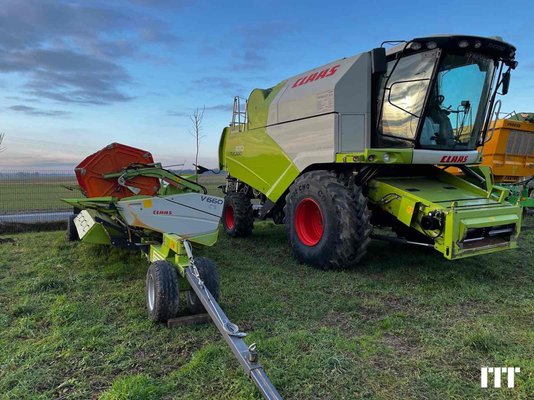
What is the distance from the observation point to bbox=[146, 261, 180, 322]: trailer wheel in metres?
3.49

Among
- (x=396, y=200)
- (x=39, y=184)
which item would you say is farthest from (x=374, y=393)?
(x=39, y=184)

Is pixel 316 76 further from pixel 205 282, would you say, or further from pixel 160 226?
pixel 205 282

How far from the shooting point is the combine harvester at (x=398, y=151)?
16.8 feet

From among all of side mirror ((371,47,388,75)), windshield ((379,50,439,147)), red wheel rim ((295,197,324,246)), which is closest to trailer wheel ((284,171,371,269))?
red wheel rim ((295,197,324,246))

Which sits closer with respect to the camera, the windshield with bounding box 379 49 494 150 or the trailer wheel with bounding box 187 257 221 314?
the trailer wheel with bounding box 187 257 221 314

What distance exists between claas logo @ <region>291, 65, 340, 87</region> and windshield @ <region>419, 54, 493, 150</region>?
1.45 m

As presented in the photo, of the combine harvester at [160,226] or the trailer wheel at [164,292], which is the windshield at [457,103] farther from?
the trailer wheel at [164,292]

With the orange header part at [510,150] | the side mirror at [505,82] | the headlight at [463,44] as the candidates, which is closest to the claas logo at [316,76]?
the headlight at [463,44]

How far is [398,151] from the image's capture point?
17.6 ft

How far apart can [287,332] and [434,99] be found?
3.79m

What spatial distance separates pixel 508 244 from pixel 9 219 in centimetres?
1059

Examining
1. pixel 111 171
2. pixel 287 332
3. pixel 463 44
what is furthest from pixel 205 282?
pixel 463 44

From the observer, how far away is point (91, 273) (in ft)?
17.4

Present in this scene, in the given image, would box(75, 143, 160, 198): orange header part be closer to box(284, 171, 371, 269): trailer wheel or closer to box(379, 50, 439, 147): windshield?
box(284, 171, 371, 269): trailer wheel
